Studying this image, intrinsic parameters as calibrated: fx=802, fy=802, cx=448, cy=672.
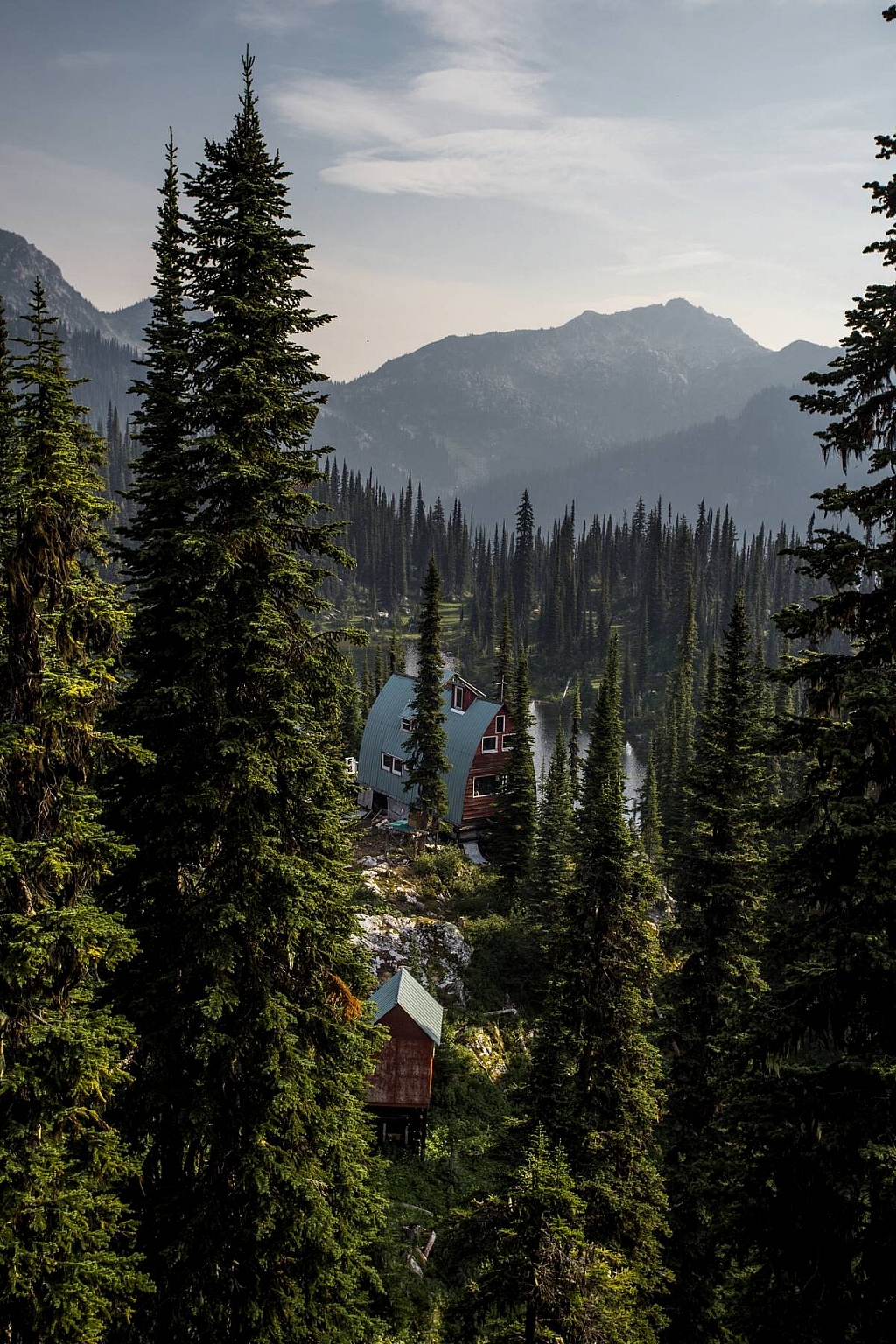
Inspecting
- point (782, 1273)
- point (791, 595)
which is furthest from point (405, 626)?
point (782, 1273)

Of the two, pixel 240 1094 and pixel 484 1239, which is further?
pixel 484 1239

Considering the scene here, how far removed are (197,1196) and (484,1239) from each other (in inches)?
204

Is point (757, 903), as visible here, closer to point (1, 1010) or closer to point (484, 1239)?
point (484, 1239)

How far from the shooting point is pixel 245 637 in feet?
38.1

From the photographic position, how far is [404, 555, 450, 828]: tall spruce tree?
5116 cm

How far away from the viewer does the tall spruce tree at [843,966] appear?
9484 millimetres

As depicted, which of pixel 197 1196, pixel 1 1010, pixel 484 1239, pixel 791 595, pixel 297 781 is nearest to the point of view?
pixel 1 1010

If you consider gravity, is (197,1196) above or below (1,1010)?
below

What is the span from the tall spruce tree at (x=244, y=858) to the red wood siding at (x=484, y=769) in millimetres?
45464

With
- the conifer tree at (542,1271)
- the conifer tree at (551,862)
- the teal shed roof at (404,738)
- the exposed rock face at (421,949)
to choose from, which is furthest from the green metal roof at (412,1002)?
the teal shed roof at (404,738)

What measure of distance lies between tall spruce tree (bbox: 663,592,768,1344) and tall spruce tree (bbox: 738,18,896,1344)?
302 inches

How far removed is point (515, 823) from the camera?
162ft

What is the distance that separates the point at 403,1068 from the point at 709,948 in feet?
42.6

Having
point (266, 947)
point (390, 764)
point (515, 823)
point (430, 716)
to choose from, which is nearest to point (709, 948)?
point (266, 947)
